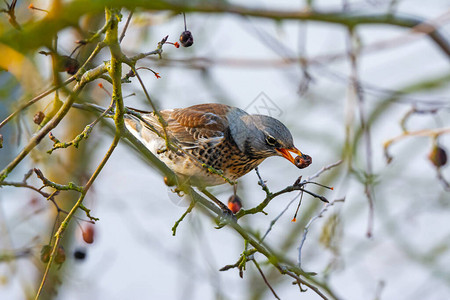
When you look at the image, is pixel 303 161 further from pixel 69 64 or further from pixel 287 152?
pixel 69 64

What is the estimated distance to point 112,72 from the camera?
8.77ft

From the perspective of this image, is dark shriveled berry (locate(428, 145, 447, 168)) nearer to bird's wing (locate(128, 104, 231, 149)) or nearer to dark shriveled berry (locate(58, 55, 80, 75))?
bird's wing (locate(128, 104, 231, 149))

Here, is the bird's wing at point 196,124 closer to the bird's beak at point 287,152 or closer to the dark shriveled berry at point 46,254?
the bird's beak at point 287,152

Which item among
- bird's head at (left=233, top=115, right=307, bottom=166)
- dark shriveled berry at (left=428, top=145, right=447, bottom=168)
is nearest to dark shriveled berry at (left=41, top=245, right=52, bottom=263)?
bird's head at (left=233, top=115, right=307, bottom=166)

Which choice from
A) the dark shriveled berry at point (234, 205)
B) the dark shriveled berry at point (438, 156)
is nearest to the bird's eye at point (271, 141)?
the dark shriveled berry at point (234, 205)

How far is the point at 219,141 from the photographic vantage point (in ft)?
16.1

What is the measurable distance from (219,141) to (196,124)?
0.96 ft

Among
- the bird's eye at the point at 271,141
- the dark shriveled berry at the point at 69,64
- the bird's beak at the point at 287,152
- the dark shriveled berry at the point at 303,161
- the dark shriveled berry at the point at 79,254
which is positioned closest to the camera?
the dark shriveled berry at the point at 69,64

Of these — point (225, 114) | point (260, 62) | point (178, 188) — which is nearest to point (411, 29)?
point (260, 62)

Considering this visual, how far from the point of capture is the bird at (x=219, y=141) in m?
4.70

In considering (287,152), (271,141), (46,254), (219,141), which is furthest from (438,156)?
(46,254)

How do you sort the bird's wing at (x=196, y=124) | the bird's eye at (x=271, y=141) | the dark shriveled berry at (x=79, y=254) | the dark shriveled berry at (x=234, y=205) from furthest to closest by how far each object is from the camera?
the bird's wing at (x=196, y=124) < the bird's eye at (x=271, y=141) < the dark shriveled berry at (x=79, y=254) < the dark shriveled berry at (x=234, y=205)

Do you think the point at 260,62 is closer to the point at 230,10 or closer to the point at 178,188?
the point at 230,10

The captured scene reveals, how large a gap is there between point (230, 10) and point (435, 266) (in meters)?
4.77
